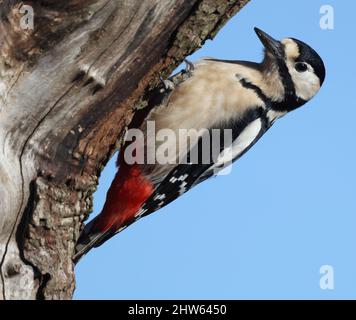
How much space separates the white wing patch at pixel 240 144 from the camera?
400 cm

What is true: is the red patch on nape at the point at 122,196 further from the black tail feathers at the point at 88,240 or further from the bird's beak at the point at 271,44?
the bird's beak at the point at 271,44

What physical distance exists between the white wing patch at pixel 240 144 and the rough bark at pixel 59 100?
3.52 feet

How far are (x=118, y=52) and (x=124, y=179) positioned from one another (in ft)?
3.84

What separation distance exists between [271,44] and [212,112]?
634 millimetres

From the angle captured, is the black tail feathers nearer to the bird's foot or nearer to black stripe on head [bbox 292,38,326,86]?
the bird's foot

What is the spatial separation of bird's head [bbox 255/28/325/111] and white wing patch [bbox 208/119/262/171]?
234 mm

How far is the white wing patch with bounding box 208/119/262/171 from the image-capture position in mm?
4004

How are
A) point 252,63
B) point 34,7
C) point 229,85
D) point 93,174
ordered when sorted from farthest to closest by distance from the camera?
point 252,63, point 229,85, point 93,174, point 34,7

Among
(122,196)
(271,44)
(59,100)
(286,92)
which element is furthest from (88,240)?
(271,44)

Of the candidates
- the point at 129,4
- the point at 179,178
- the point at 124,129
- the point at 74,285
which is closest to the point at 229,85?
the point at 179,178

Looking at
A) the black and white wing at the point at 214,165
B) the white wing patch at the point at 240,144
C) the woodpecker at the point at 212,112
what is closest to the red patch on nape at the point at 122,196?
the woodpecker at the point at 212,112

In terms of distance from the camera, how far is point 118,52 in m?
2.87

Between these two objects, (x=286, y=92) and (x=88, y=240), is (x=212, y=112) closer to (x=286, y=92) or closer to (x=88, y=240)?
(x=286, y=92)
